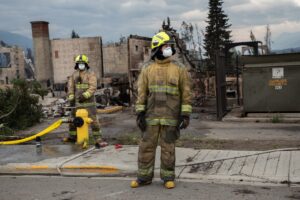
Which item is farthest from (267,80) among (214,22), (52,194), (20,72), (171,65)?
(20,72)

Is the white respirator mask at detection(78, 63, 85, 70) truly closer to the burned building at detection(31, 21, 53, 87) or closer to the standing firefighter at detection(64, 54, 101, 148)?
the standing firefighter at detection(64, 54, 101, 148)

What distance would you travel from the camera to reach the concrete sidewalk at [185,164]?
6414 millimetres

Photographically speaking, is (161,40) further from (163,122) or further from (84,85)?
(84,85)

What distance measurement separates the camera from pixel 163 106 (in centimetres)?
606

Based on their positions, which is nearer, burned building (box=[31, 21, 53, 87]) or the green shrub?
the green shrub

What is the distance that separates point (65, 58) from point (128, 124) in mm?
16267

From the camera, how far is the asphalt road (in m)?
5.67

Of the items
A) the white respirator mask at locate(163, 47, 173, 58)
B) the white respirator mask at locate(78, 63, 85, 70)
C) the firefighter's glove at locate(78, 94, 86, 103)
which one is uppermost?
the white respirator mask at locate(163, 47, 173, 58)

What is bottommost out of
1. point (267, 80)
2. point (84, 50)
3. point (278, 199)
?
point (278, 199)

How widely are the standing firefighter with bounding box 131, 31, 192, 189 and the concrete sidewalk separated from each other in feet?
1.89

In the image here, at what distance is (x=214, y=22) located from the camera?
106ft

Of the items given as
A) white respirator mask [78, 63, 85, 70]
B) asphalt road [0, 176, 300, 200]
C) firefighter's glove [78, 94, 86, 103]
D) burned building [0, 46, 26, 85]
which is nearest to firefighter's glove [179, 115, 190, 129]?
asphalt road [0, 176, 300, 200]

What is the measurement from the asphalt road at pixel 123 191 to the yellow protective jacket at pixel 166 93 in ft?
3.03

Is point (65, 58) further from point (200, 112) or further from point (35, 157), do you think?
point (35, 157)
